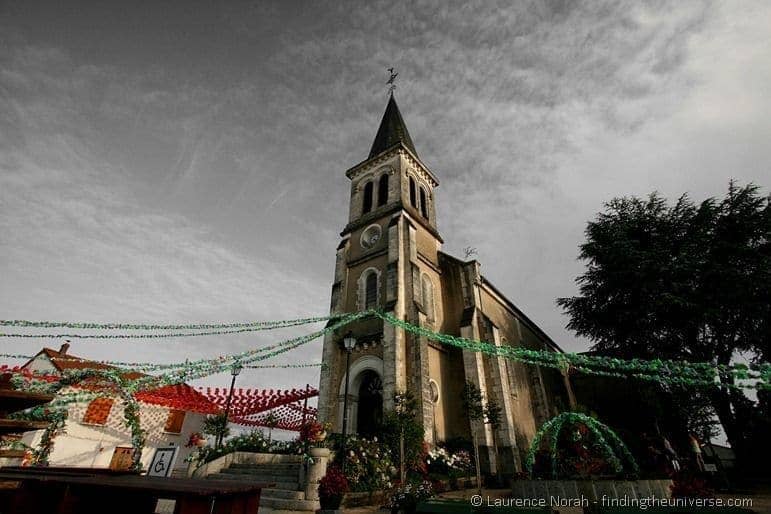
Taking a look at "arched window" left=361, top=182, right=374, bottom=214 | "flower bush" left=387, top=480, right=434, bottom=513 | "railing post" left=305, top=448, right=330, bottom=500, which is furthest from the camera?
"arched window" left=361, top=182, right=374, bottom=214

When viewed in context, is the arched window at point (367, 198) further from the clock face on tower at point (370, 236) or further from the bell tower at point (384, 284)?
the clock face on tower at point (370, 236)

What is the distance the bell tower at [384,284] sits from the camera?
566 inches

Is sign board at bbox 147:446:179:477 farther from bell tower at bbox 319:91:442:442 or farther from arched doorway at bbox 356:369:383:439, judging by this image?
arched doorway at bbox 356:369:383:439

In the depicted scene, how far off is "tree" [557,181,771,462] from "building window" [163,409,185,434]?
988 inches

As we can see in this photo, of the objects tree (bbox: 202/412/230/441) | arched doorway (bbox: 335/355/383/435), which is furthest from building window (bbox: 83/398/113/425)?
arched doorway (bbox: 335/355/383/435)

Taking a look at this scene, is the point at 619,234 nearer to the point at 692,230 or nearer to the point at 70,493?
the point at 692,230

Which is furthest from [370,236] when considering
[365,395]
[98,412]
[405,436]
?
[98,412]

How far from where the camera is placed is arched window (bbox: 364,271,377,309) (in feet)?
56.9

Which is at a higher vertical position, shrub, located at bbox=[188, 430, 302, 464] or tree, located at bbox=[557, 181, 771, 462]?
tree, located at bbox=[557, 181, 771, 462]

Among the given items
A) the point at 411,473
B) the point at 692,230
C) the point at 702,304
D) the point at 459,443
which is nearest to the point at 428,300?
the point at 459,443

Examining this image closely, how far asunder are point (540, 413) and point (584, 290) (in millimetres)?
7487

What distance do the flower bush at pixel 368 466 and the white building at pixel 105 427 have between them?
955 centimetres

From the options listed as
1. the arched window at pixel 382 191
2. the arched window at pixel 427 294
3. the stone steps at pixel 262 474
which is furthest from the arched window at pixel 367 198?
the stone steps at pixel 262 474

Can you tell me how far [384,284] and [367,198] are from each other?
24.5 feet
